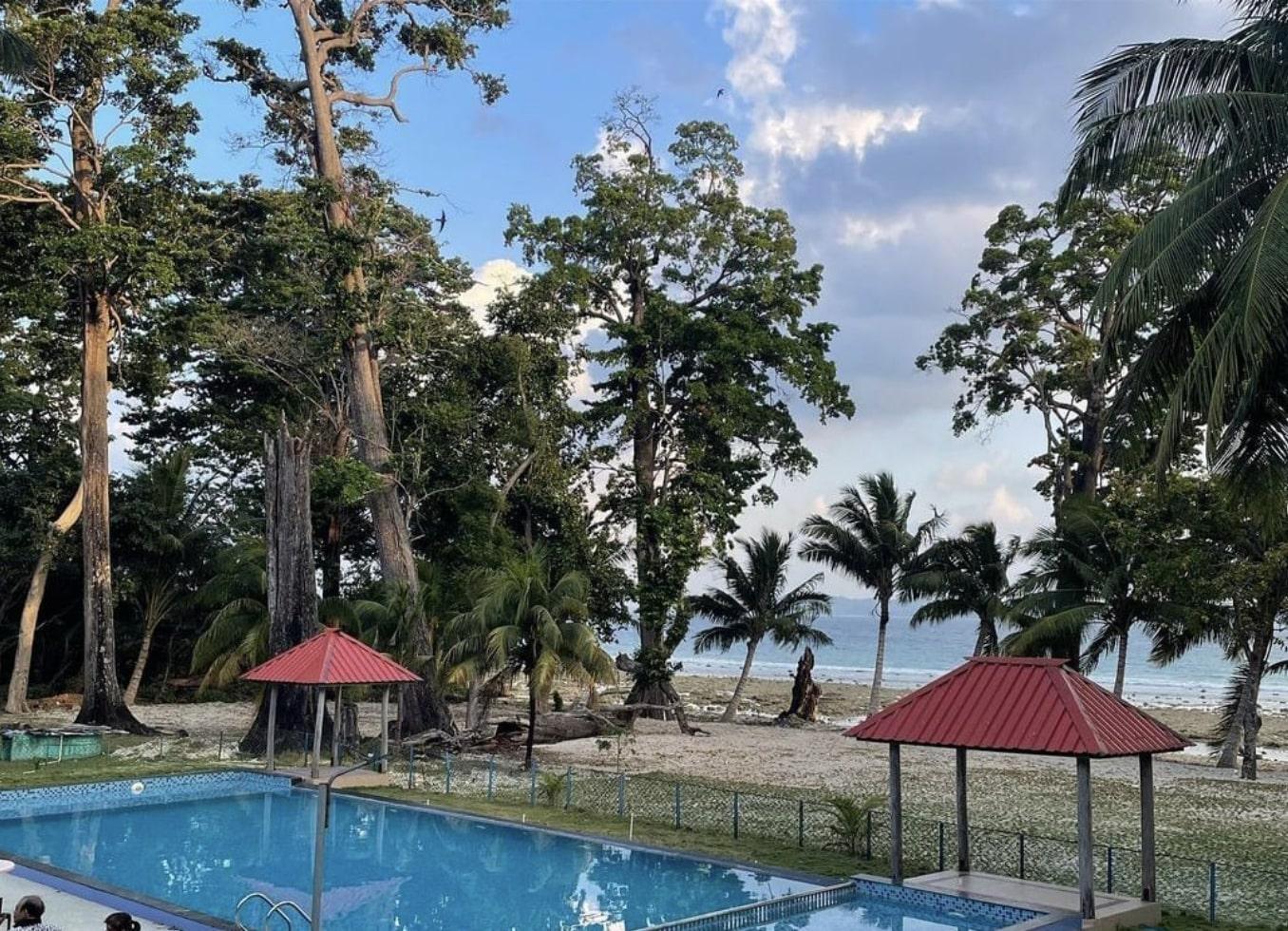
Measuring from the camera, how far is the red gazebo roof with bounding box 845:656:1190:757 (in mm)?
11766

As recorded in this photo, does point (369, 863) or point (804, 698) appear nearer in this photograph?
point (369, 863)

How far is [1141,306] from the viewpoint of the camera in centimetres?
1441

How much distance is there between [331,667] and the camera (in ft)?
66.6

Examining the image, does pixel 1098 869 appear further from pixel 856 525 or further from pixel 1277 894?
pixel 856 525

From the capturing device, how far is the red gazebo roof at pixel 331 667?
20.2m

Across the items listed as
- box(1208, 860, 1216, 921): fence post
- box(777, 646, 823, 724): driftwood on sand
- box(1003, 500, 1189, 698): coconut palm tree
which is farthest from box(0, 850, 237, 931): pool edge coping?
box(777, 646, 823, 724): driftwood on sand

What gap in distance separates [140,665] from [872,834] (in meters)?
25.6

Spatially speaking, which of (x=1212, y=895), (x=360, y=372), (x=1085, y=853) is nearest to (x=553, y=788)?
(x=1085, y=853)

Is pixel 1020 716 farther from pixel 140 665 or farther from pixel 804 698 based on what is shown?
pixel 140 665

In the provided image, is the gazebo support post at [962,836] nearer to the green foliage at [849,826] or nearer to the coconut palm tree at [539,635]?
the green foliage at [849,826]

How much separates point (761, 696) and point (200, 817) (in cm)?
4037

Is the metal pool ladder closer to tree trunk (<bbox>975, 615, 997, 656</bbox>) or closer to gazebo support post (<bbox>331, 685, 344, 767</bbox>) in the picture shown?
gazebo support post (<bbox>331, 685, 344, 767</bbox>)

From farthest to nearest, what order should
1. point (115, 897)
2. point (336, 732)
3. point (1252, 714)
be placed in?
point (1252, 714), point (336, 732), point (115, 897)

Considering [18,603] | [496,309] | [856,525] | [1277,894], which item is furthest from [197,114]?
[1277,894]
